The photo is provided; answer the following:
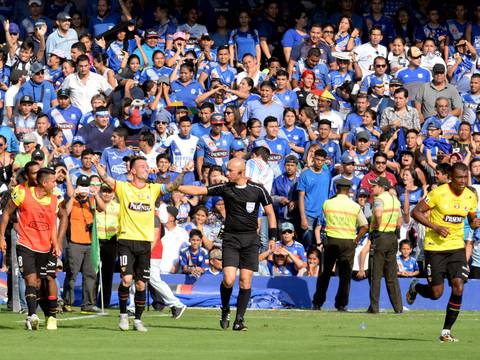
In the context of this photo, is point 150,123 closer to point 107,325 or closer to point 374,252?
point 374,252

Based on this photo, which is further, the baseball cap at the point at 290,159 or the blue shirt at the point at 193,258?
the baseball cap at the point at 290,159

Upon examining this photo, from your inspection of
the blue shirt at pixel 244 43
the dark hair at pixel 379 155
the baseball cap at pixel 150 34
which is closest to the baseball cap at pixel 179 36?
the baseball cap at pixel 150 34

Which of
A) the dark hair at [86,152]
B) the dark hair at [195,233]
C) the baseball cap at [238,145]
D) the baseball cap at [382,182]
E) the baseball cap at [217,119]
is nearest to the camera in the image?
the baseball cap at [382,182]

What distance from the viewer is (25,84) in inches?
1031

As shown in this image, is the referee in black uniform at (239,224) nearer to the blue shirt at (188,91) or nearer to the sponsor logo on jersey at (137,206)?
the sponsor logo on jersey at (137,206)

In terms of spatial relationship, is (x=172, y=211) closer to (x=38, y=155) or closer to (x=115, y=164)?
(x=115, y=164)

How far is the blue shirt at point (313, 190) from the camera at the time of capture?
23.8 m

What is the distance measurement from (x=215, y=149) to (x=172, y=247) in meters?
2.89

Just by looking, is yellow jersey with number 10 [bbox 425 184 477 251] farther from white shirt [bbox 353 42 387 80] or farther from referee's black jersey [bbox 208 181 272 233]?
white shirt [bbox 353 42 387 80]

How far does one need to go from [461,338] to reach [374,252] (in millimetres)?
5520

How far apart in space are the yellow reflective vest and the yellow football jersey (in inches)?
198

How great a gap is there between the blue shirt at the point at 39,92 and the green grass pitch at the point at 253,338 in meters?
7.34

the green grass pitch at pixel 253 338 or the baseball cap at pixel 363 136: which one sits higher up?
the baseball cap at pixel 363 136

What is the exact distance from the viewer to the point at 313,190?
78.0 feet
